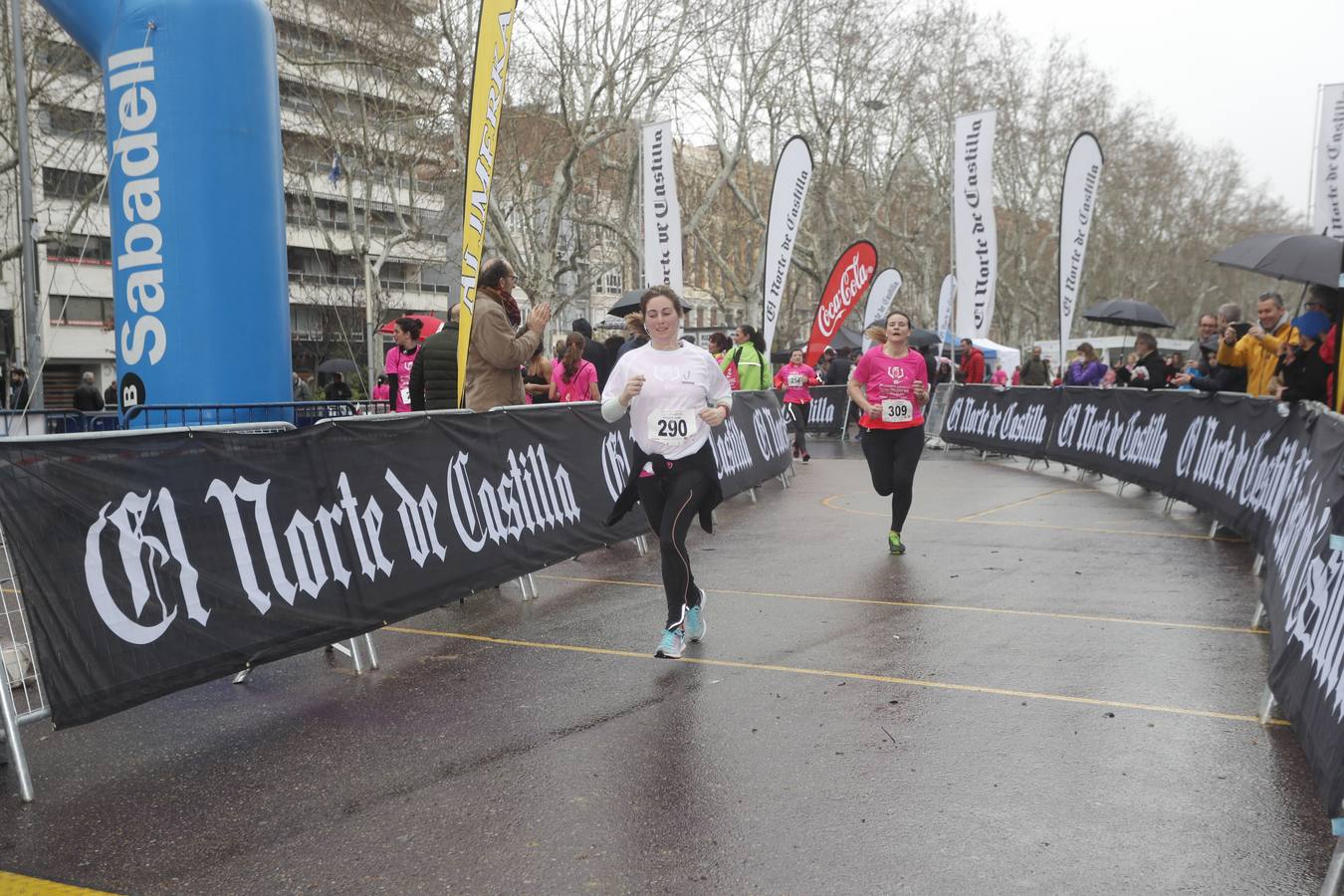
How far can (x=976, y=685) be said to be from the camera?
18.8 ft

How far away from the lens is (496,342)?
816 centimetres

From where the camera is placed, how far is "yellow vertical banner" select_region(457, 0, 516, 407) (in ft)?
25.7

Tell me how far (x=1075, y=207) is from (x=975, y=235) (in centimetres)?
194

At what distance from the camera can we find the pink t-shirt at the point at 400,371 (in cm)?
1222

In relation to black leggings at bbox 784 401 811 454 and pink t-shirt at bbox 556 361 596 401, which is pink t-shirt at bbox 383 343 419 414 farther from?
black leggings at bbox 784 401 811 454

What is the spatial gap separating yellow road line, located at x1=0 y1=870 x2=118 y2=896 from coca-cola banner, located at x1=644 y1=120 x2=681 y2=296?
15.4 metres

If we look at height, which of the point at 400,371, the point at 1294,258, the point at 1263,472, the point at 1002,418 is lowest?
the point at 1002,418

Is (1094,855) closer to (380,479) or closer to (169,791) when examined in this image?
(169,791)

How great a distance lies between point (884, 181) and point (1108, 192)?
21754mm

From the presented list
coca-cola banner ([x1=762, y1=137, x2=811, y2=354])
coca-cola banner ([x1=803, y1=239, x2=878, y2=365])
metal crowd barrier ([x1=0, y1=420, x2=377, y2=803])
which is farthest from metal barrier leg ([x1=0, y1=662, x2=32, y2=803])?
coca-cola banner ([x1=803, y1=239, x2=878, y2=365])

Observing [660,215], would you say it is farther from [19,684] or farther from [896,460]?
[19,684]

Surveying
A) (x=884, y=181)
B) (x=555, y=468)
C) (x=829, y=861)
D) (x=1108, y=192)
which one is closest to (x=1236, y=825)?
(x=829, y=861)

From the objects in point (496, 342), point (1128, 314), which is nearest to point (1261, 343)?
point (496, 342)

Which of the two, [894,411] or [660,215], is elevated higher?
[660,215]
